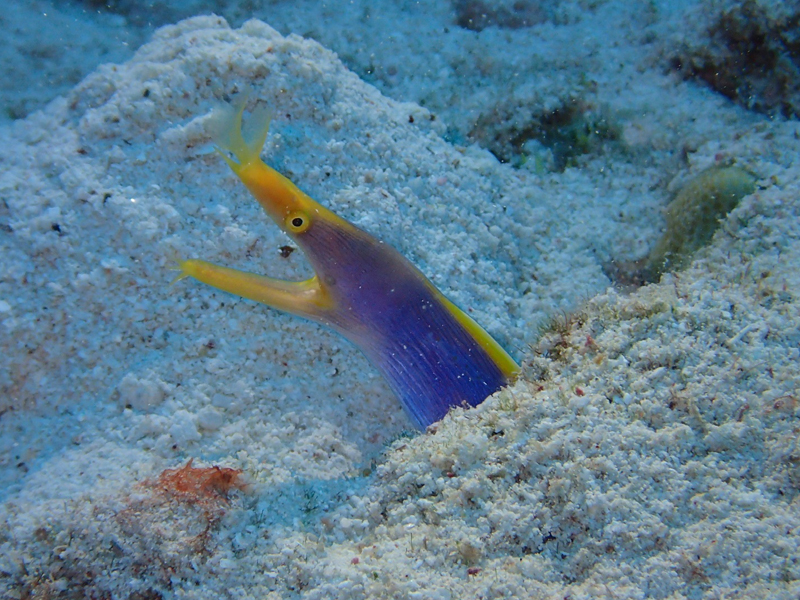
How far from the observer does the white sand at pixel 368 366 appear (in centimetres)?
153

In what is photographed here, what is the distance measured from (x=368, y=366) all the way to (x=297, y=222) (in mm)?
796

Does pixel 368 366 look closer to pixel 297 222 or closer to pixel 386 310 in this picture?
pixel 386 310

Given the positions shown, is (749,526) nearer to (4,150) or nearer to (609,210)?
(609,210)

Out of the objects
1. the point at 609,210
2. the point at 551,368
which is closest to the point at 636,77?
the point at 609,210

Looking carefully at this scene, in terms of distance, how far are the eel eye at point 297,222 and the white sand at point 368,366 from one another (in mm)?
313

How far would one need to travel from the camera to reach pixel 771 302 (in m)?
1.95

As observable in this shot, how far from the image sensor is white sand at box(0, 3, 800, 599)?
1.53 meters

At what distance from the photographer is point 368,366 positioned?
256cm

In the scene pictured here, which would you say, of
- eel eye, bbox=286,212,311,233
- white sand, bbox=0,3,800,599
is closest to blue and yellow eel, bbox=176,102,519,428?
eel eye, bbox=286,212,311,233

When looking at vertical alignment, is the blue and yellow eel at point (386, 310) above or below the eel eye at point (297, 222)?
below

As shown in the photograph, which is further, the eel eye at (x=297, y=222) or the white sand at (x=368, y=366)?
the eel eye at (x=297, y=222)

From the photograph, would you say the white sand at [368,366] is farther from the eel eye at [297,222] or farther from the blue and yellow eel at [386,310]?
the eel eye at [297,222]

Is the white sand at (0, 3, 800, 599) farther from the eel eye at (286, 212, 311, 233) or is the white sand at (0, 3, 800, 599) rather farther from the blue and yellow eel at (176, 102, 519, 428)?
the eel eye at (286, 212, 311, 233)

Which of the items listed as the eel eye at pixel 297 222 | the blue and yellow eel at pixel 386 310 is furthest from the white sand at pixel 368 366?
the eel eye at pixel 297 222
